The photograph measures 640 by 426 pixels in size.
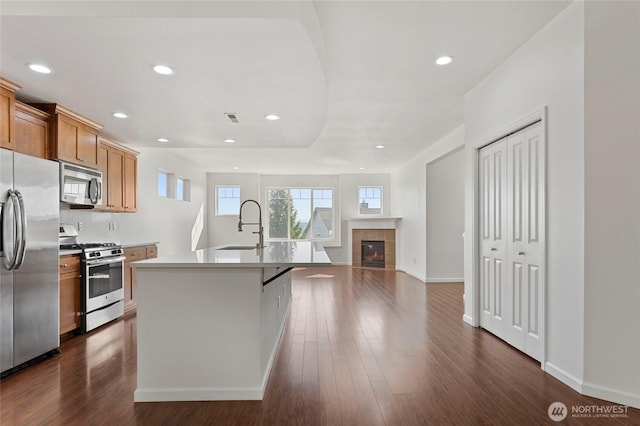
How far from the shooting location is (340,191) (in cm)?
1100

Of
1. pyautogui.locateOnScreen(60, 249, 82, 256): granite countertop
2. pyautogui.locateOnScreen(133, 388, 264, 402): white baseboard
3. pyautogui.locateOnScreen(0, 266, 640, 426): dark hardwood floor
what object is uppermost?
pyautogui.locateOnScreen(60, 249, 82, 256): granite countertop

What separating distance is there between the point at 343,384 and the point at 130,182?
455 centimetres

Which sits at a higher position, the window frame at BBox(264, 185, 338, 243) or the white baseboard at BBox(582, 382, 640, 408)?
the window frame at BBox(264, 185, 338, 243)

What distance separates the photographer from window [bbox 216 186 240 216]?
10891 mm

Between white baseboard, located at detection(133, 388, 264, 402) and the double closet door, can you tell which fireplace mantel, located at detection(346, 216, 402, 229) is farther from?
white baseboard, located at detection(133, 388, 264, 402)

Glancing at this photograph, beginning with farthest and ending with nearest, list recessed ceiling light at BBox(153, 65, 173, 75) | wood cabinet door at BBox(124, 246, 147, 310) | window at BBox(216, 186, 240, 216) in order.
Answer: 1. window at BBox(216, 186, 240, 216)
2. wood cabinet door at BBox(124, 246, 147, 310)
3. recessed ceiling light at BBox(153, 65, 173, 75)

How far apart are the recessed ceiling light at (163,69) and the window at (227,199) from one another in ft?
26.5

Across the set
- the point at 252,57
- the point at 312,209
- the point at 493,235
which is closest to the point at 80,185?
the point at 252,57

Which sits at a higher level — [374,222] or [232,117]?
[232,117]

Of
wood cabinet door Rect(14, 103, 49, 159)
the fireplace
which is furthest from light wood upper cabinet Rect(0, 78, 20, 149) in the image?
the fireplace

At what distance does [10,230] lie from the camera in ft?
9.59

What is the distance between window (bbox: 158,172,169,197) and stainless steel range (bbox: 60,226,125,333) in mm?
2936

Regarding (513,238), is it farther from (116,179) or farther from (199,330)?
(116,179)

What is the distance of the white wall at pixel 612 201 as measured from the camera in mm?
2412
